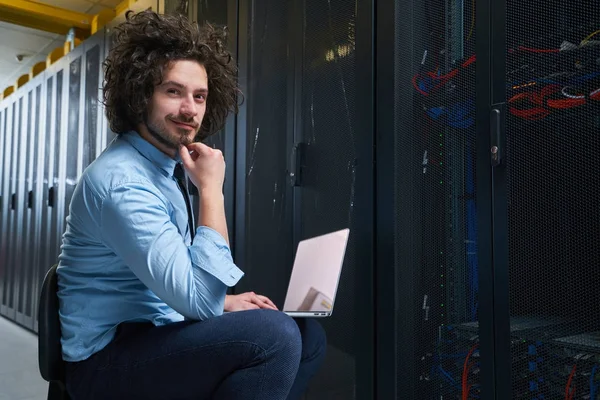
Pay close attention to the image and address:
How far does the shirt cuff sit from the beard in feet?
0.87

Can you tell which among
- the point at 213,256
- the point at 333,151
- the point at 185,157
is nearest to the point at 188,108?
the point at 185,157

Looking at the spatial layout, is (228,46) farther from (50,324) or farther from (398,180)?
(50,324)

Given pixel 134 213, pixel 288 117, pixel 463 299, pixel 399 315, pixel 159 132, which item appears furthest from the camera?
pixel 288 117

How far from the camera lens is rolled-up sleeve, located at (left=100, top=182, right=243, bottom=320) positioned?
3.29ft

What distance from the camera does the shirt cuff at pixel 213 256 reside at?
1037mm

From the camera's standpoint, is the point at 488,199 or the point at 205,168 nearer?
the point at 205,168

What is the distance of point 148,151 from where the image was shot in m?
1.21

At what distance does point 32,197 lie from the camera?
14.9 feet

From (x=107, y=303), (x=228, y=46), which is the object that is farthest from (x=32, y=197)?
(x=107, y=303)

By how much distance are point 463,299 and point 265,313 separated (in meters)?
0.67

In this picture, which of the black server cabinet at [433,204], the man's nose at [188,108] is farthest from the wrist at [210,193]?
the black server cabinet at [433,204]

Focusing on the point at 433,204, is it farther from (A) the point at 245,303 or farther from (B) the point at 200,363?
(B) the point at 200,363

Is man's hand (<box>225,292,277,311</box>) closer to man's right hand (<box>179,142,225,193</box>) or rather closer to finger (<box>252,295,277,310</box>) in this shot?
finger (<box>252,295,277,310</box>)

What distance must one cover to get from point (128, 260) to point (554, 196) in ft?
3.26
